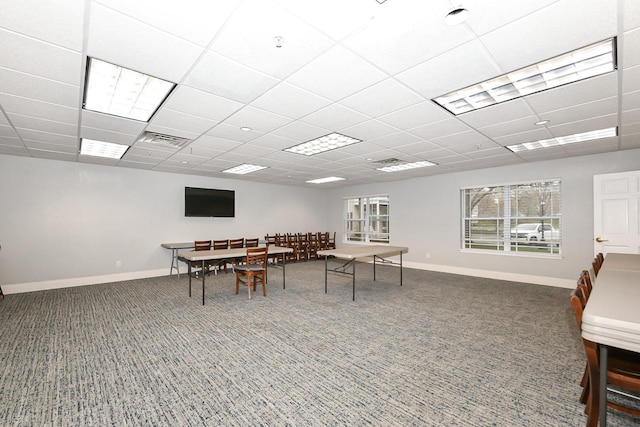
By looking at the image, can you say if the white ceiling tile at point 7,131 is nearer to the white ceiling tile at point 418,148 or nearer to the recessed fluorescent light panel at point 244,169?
the recessed fluorescent light panel at point 244,169

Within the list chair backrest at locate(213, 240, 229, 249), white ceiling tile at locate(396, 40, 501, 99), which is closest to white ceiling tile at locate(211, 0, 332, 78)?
white ceiling tile at locate(396, 40, 501, 99)

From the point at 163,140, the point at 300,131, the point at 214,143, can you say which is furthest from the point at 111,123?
the point at 300,131

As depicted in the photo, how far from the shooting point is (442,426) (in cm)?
184

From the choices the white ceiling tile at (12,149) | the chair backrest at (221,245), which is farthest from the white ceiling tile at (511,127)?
the white ceiling tile at (12,149)

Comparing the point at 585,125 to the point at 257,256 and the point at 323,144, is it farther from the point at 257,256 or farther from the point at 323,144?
the point at 257,256

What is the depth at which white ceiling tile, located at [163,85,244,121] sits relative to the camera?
9.23 feet

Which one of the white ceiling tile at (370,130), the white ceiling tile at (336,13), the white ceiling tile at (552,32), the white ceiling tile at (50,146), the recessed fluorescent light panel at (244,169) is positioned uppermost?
the white ceiling tile at (552,32)

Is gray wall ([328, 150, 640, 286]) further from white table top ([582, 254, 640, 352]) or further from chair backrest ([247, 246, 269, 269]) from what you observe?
chair backrest ([247, 246, 269, 269])

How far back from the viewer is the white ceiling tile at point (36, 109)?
2.91m

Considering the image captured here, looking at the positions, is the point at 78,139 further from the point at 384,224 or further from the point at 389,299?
A: the point at 384,224

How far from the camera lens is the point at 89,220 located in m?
6.12

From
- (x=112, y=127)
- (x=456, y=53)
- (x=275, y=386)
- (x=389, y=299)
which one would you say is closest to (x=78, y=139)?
(x=112, y=127)

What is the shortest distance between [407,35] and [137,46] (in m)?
1.96

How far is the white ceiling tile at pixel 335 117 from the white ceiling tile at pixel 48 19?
2136 millimetres
